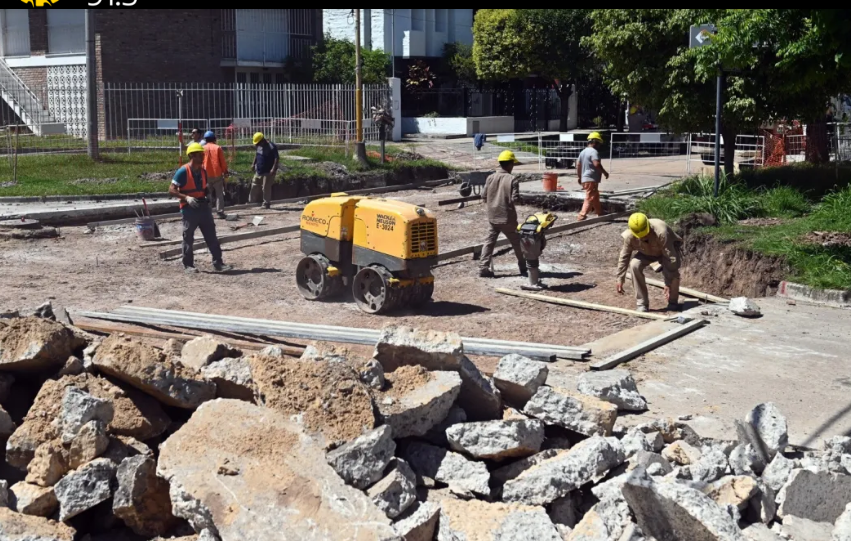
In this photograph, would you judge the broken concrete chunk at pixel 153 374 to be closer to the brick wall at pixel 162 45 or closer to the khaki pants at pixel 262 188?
the khaki pants at pixel 262 188

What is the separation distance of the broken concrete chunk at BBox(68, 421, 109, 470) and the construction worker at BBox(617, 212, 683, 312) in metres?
6.85

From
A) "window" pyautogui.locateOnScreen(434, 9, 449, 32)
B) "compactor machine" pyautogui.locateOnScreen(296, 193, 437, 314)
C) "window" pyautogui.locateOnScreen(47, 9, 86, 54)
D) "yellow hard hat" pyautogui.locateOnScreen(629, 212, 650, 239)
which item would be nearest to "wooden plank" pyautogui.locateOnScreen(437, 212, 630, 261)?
"compactor machine" pyautogui.locateOnScreen(296, 193, 437, 314)

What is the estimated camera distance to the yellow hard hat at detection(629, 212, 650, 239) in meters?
11.0

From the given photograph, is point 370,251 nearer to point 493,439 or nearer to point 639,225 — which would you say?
point 639,225

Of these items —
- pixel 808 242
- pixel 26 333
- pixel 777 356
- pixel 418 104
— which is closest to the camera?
pixel 26 333

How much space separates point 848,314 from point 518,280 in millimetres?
4160

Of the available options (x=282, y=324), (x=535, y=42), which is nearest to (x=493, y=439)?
(x=282, y=324)

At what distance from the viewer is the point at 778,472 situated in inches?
244

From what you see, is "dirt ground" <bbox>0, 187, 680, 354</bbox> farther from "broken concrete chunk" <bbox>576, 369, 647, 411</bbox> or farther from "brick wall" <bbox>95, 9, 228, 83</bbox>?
"brick wall" <bbox>95, 9, 228, 83</bbox>

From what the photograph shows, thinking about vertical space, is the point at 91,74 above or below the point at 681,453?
above

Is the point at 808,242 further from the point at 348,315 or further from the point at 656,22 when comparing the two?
the point at 656,22

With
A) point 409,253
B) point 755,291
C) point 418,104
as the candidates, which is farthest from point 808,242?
point 418,104

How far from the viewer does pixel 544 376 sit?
22.6 ft

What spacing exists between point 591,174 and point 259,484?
46.5 feet
